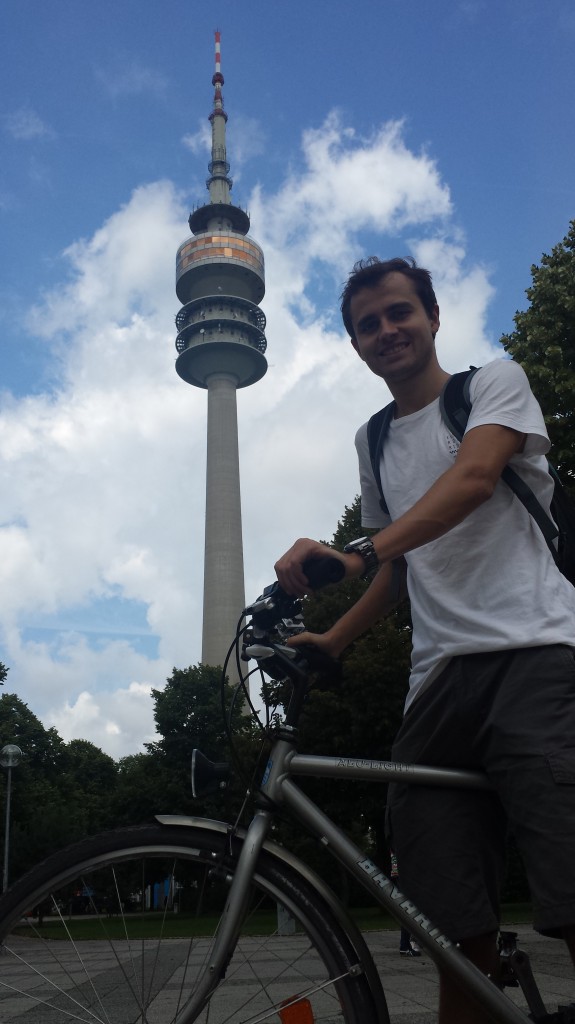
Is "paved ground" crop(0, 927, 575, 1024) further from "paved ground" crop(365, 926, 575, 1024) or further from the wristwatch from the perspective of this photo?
the wristwatch

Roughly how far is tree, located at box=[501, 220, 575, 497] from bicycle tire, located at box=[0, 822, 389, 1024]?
12556mm

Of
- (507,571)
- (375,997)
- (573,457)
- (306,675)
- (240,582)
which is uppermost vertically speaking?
(240,582)

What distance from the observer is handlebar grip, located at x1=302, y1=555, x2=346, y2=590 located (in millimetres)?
2062

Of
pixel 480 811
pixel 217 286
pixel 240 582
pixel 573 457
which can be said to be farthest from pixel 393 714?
pixel 217 286

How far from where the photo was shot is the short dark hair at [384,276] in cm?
254

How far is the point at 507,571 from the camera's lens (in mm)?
2219

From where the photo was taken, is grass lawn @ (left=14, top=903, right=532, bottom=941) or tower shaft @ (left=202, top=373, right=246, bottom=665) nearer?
grass lawn @ (left=14, top=903, right=532, bottom=941)

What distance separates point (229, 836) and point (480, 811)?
620mm

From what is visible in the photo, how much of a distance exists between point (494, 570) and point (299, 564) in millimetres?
514

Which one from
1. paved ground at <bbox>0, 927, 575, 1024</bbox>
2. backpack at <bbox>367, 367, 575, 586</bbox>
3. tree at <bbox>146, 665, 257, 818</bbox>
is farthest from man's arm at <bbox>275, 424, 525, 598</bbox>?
tree at <bbox>146, 665, 257, 818</bbox>

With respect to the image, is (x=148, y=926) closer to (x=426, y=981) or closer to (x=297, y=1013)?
(x=297, y=1013)

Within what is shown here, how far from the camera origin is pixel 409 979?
661 centimetres

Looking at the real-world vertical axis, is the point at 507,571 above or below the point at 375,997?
above

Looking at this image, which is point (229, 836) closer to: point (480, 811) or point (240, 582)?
point (480, 811)
